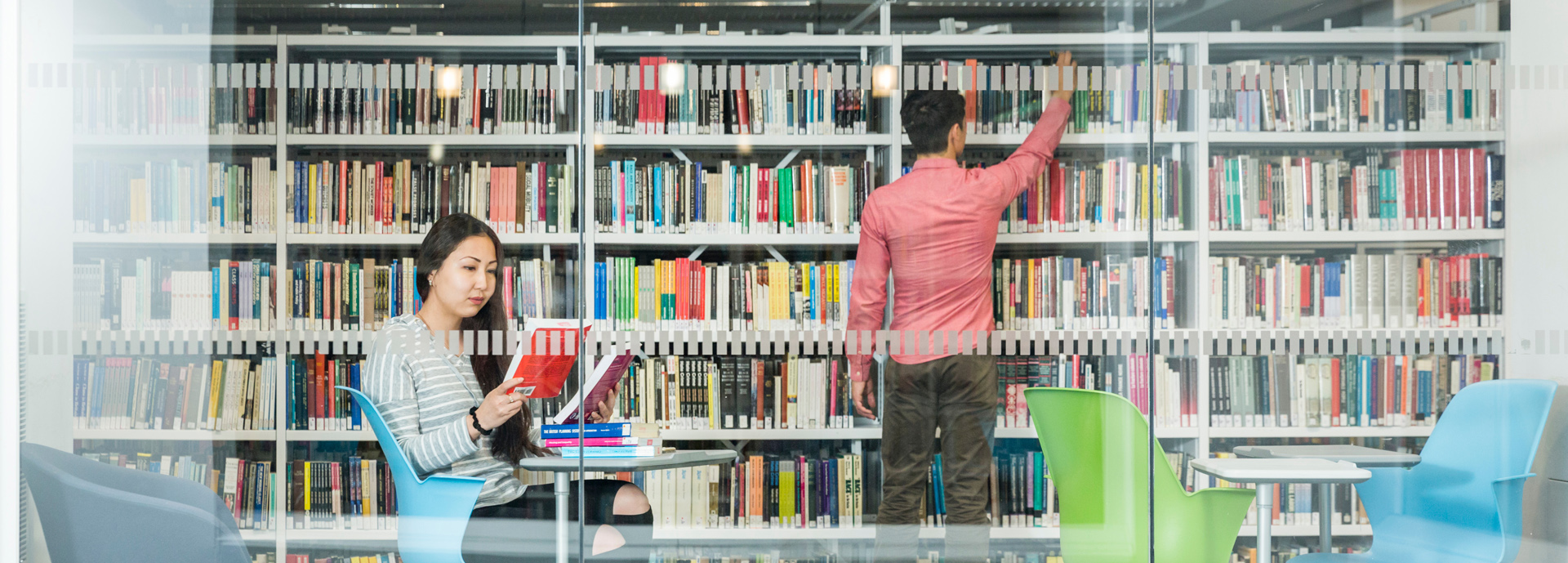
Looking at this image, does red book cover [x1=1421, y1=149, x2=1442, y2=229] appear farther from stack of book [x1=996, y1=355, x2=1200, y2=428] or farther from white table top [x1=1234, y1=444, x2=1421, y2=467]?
stack of book [x1=996, y1=355, x2=1200, y2=428]

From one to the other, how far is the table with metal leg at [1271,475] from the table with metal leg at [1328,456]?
0.23ft

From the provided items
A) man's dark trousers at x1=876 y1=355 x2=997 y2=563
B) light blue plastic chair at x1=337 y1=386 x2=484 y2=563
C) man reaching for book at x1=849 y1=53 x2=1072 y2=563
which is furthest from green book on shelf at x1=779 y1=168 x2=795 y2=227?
light blue plastic chair at x1=337 y1=386 x2=484 y2=563

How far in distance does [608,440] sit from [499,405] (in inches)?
12.5

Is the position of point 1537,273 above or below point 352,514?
above

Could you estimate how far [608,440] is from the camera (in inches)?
117

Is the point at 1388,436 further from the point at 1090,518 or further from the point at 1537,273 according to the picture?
the point at 1090,518

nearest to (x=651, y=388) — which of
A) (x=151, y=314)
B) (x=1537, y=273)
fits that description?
(x=151, y=314)

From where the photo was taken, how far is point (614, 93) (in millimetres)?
2945

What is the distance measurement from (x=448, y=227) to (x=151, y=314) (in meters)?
0.89

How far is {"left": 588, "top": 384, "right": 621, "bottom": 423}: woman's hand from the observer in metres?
2.96

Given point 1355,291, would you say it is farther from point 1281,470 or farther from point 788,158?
point 788,158

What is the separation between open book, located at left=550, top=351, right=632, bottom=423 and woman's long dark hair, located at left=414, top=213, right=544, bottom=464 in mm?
136

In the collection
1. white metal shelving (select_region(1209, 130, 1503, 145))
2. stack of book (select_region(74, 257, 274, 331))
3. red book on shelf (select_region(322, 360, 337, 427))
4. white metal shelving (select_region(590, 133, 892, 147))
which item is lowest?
red book on shelf (select_region(322, 360, 337, 427))

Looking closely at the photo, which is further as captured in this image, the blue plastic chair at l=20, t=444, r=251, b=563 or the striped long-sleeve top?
the striped long-sleeve top
